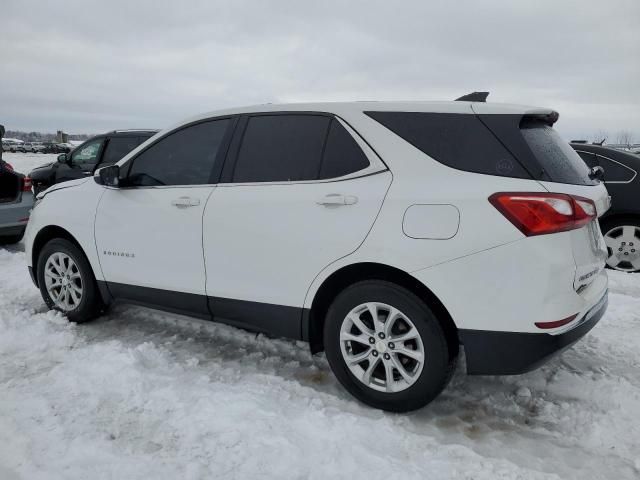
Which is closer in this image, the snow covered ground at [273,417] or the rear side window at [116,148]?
the snow covered ground at [273,417]

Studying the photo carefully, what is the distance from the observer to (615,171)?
243 inches

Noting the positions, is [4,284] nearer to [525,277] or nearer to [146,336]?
[146,336]

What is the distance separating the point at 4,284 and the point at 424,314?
16.7 ft

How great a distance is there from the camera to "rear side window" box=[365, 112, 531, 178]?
8.35 feet

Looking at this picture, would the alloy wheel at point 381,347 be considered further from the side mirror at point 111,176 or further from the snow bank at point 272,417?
the side mirror at point 111,176

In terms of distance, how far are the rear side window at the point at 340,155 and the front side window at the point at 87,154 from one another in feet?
25.6

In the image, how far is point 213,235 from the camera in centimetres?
331

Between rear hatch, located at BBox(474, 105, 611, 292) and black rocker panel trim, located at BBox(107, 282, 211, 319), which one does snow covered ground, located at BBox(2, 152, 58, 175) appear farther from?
rear hatch, located at BBox(474, 105, 611, 292)

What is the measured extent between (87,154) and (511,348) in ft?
31.5

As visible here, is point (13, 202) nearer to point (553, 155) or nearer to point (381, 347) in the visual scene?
point (381, 347)

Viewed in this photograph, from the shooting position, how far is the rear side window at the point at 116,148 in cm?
907

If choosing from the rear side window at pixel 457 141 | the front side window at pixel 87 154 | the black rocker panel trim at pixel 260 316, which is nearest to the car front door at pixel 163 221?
the black rocker panel trim at pixel 260 316

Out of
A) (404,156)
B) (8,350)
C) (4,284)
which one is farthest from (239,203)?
(4,284)

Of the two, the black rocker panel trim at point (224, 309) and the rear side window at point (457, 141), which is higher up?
the rear side window at point (457, 141)
